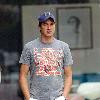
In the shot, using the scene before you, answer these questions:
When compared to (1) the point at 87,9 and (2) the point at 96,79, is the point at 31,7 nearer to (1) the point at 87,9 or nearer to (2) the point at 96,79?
(1) the point at 87,9

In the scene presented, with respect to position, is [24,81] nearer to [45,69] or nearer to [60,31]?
[45,69]

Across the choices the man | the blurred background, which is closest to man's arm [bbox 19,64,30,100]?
the man

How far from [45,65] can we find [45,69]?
4 cm

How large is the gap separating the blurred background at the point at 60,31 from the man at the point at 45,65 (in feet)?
12.7

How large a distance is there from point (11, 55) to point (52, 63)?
13.7ft

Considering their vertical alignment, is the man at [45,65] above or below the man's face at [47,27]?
below

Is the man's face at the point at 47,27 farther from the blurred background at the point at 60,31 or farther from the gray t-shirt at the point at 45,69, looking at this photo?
the blurred background at the point at 60,31

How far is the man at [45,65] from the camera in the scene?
13.8ft

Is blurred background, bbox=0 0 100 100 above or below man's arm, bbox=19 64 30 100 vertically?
above

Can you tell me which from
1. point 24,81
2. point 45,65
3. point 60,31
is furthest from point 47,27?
point 60,31

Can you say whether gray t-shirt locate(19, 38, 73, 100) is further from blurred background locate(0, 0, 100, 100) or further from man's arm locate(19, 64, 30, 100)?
blurred background locate(0, 0, 100, 100)

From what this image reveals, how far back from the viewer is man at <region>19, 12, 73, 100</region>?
4.19 m

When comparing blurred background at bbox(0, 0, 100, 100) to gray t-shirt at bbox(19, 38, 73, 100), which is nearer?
gray t-shirt at bbox(19, 38, 73, 100)

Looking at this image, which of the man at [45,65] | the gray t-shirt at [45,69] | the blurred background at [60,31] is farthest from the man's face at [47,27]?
the blurred background at [60,31]
